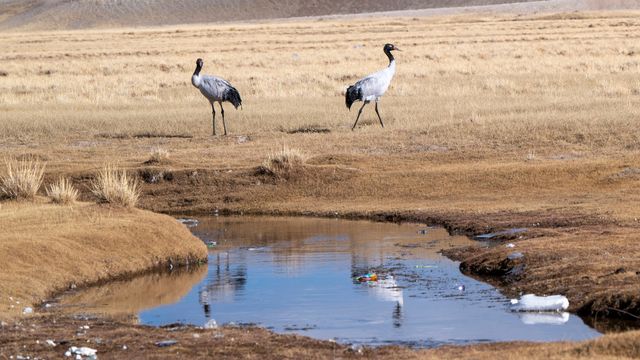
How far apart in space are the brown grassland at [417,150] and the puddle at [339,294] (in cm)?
62

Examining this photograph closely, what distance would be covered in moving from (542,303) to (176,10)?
15405 centimetres

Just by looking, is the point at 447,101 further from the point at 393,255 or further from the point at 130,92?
the point at 393,255

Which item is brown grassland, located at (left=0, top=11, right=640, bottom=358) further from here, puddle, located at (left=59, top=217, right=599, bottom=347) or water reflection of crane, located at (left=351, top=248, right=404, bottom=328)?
water reflection of crane, located at (left=351, top=248, right=404, bottom=328)

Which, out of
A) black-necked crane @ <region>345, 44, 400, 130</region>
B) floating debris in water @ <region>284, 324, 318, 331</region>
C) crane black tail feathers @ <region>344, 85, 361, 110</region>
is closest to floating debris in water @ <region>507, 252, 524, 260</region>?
floating debris in water @ <region>284, 324, 318, 331</region>

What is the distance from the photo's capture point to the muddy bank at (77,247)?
12539 mm

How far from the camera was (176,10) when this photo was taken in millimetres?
161750

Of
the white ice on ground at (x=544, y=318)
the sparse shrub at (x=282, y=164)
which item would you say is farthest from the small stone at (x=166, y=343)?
the sparse shrub at (x=282, y=164)

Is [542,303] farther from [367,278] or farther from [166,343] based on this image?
[166,343]

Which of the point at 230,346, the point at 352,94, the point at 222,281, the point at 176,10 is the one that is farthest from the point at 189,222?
the point at 176,10

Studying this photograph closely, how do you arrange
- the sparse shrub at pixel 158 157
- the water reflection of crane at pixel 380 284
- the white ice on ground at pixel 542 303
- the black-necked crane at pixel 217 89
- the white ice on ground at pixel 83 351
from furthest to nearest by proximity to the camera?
1. the black-necked crane at pixel 217 89
2. the sparse shrub at pixel 158 157
3. the water reflection of crane at pixel 380 284
4. the white ice on ground at pixel 542 303
5. the white ice on ground at pixel 83 351

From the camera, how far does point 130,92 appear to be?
3528cm

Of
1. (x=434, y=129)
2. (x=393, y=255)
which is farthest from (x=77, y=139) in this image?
(x=393, y=255)

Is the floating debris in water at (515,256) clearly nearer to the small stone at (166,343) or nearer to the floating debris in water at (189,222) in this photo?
the small stone at (166,343)

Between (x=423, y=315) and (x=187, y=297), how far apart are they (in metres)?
2.87
